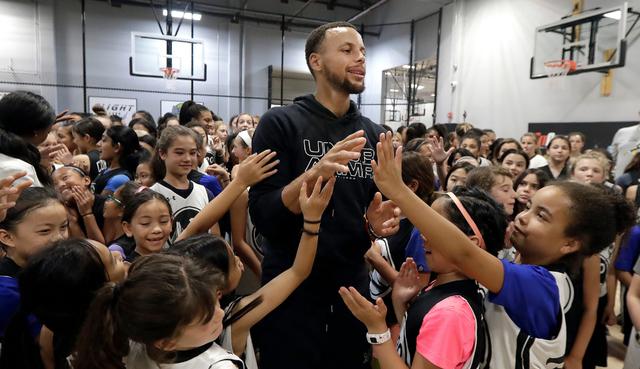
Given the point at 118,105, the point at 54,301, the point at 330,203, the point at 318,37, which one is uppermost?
the point at 118,105

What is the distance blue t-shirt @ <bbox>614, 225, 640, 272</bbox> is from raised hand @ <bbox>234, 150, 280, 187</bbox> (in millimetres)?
2275

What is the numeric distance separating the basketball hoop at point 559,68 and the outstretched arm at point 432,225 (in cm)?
762

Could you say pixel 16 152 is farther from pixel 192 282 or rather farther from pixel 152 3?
pixel 152 3

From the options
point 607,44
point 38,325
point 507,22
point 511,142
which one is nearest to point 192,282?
point 38,325

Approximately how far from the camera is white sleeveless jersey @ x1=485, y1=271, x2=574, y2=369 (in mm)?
1311

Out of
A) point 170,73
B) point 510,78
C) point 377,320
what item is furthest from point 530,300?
point 170,73

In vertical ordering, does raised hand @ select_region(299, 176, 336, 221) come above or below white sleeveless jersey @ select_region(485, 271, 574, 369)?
above

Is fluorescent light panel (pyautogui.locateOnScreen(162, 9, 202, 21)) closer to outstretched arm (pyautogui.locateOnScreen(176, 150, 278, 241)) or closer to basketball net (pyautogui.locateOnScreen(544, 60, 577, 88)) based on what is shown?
basketball net (pyautogui.locateOnScreen(544, 60, 577, 88))

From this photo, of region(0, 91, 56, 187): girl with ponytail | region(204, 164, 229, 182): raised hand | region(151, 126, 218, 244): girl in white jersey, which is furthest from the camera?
region(204, 164, 229, 182): raised hand

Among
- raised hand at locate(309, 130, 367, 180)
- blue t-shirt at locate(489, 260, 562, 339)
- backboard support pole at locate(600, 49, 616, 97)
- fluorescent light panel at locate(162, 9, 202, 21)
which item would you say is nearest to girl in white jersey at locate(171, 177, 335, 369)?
raised hand at locate(309, 130, 367, 180)

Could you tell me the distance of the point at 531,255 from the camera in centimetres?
150

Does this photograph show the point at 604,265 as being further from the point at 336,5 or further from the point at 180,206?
the point at 336,5

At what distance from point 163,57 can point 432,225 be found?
40.9 ft

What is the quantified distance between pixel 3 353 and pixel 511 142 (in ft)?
16.0
